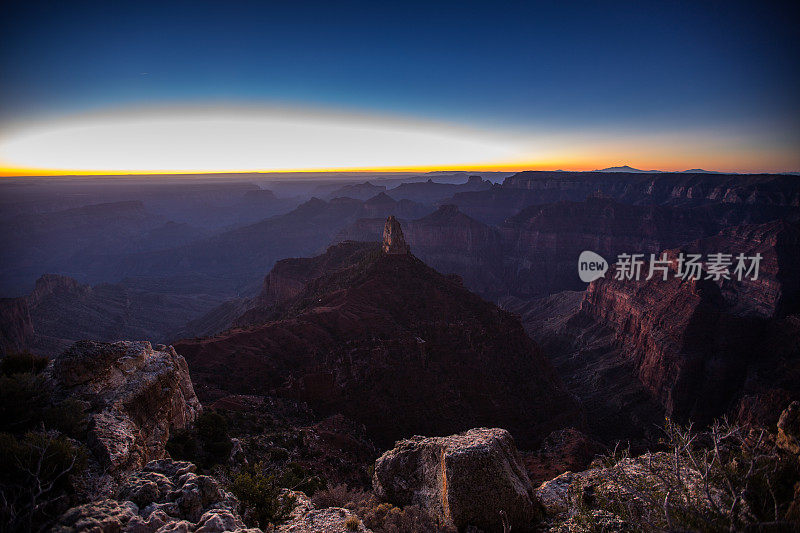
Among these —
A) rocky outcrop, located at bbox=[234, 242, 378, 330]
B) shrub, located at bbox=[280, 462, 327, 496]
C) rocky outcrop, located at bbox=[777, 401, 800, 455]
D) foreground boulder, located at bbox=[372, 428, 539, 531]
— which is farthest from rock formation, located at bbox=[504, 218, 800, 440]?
rocky outcrop, located at bbox=[234, 242, 378, 330]

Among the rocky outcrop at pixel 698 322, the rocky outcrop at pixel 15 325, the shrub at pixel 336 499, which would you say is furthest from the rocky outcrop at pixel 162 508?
the rocky outcrop at pixel 15 325

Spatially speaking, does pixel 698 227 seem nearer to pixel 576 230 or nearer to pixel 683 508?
pixel 576 230

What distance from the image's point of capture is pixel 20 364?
14617 mm

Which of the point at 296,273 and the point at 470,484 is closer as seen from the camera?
the point at 470,484

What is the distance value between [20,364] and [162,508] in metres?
10.9

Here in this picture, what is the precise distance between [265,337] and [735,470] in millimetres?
37726

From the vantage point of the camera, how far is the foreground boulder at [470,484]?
13000 mm

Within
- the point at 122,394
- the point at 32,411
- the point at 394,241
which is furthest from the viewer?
the point at 394,241

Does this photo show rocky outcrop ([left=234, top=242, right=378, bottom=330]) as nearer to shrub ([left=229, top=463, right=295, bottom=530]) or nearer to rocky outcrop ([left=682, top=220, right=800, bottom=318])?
shrub ([left=229, top=463, right=295, bottom=530])

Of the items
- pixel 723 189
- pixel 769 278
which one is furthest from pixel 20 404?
pixel 723 189

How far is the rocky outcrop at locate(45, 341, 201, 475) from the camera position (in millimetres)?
11477

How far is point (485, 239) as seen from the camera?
6703 inches

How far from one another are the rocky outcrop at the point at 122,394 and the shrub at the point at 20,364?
956 mm

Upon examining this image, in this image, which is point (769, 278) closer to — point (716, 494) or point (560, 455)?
point (560, 455)
